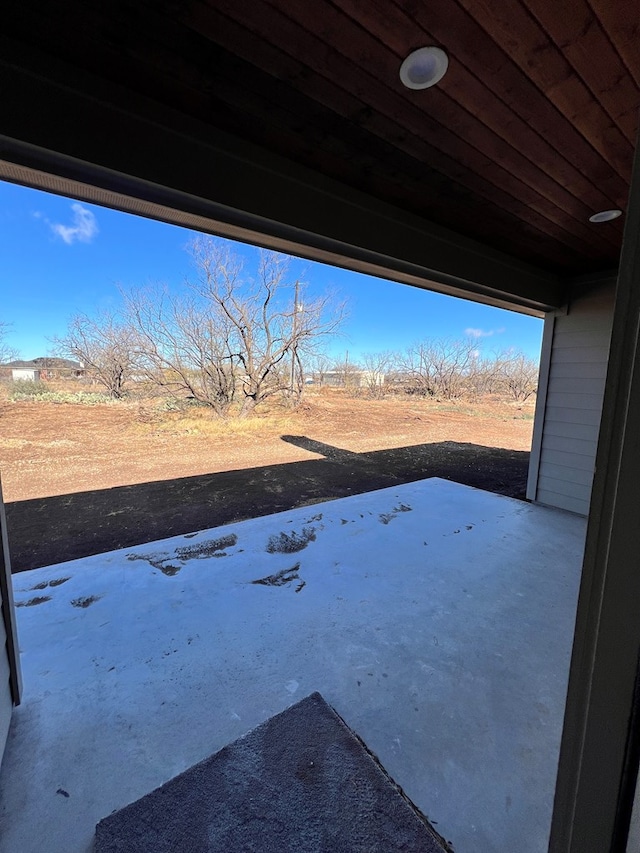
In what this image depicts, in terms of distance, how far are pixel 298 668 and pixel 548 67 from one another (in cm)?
226

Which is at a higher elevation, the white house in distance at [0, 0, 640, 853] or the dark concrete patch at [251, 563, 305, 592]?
the white house in distance at [0, 0, 640, 853]

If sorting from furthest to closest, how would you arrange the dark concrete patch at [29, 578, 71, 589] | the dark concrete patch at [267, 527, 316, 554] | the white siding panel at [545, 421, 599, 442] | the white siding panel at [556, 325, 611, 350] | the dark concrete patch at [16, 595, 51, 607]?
the white siding panel at [545, 421, 599, 442] → the white siding panel at [556, 325, 611, 350] → the dark concrete patch at [267, 527, 316, 554] → the dark concrete patch at [29, 578, 71, 589] → the dark concrete patch at [16, 595, 51, 607]

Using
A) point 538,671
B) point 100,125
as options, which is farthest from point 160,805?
point 100,125

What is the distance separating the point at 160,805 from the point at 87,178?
6.35ft

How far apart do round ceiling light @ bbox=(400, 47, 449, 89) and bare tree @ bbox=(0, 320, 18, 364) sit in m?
12.3

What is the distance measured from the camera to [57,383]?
37.2 feet

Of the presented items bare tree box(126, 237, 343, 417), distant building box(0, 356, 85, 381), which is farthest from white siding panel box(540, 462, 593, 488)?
distant building box(0, 356, 85, 381)

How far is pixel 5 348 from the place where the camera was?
1027 cm

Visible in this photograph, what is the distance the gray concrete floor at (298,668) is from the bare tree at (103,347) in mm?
9330

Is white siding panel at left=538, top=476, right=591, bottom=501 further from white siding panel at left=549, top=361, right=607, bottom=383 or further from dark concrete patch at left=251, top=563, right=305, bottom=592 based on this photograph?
dark concrete patch at left=251, top=563, right=305, bottom=592

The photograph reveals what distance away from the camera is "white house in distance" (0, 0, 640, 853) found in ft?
1.44

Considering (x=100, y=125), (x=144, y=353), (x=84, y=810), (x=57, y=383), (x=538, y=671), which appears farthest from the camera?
(x=57, y=383)

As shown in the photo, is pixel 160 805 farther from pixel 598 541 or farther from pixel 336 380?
pixel 336 380

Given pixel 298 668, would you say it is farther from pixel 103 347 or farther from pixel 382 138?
pixel 103 347
